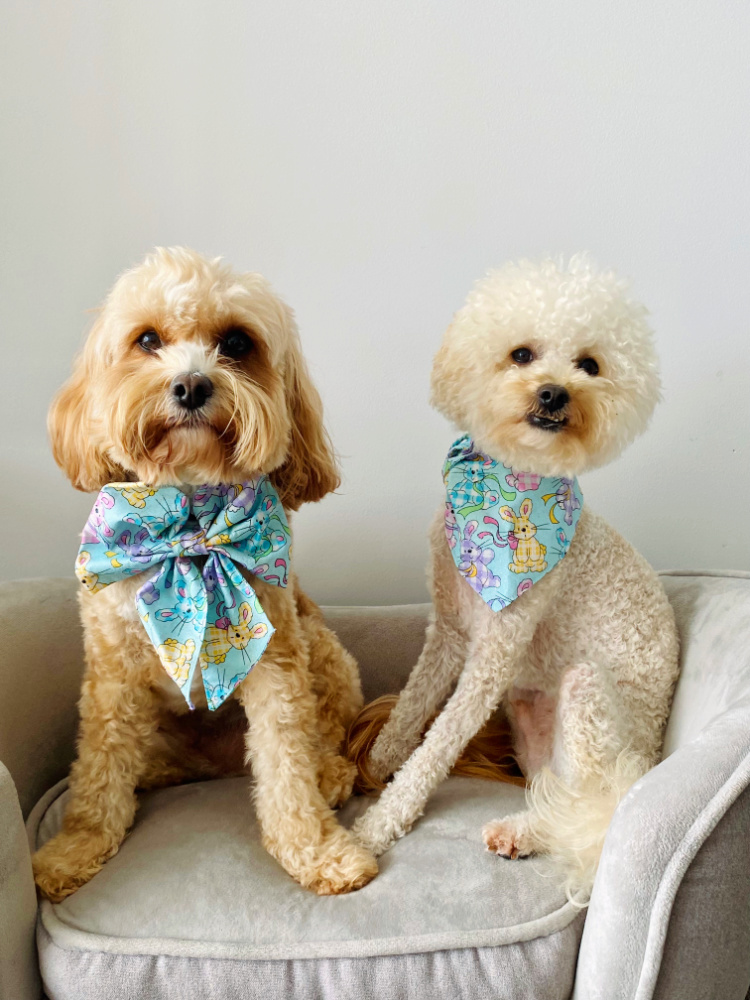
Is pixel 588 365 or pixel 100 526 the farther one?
pixel 588 365

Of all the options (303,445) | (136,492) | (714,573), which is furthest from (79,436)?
(714,573)

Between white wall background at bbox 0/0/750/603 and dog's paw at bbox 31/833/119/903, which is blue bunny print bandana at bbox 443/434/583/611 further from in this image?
dog's paw at bbox 31/833/119/903

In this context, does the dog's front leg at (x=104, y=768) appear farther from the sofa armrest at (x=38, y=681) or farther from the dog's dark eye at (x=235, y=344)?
the dog's dark eye at (x=235, y=344)

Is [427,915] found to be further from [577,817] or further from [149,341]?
[149,341]

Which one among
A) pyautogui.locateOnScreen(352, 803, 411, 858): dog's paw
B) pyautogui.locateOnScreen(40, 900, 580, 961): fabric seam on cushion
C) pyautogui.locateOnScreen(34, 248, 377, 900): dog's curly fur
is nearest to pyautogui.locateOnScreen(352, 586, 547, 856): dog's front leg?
pyautogui.locateOnScreen(352, 803, 411, 858): dog's paw

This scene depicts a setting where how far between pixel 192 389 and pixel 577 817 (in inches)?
37.1

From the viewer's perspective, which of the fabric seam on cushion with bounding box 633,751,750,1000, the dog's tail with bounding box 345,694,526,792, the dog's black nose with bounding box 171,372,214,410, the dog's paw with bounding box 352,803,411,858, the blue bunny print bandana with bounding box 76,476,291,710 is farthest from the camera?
the dog's tail with bounding box 345,694,526,792

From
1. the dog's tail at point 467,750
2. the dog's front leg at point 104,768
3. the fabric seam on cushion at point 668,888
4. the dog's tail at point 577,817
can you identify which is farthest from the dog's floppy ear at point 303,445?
the fabric seam on cushion at point 668,888

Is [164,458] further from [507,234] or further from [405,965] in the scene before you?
[507,234]

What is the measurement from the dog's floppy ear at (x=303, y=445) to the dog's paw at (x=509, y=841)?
691mm

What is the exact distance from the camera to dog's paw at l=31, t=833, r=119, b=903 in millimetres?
1229

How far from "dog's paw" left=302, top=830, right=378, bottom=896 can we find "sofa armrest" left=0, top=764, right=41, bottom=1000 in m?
0.43

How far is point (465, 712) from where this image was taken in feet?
4.66

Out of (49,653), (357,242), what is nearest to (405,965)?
(49,653)
